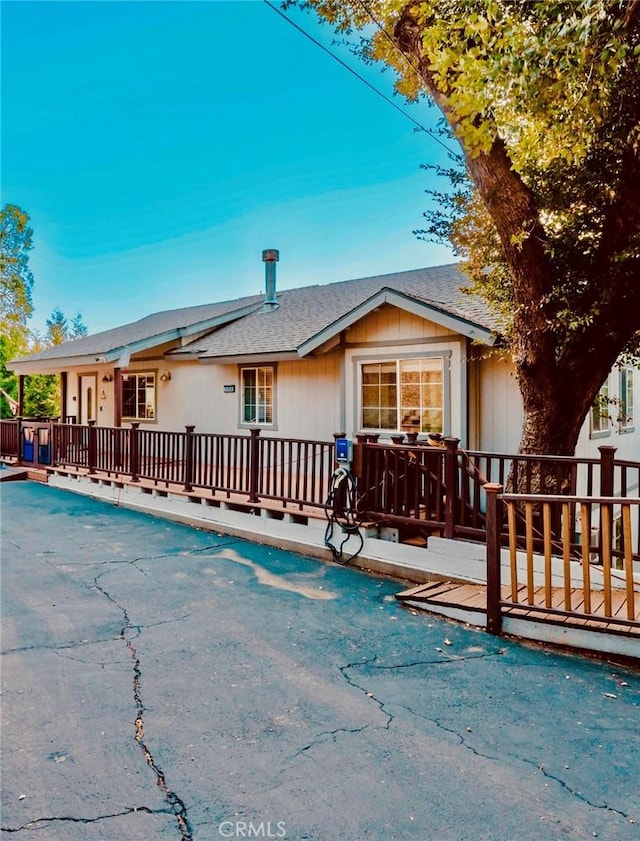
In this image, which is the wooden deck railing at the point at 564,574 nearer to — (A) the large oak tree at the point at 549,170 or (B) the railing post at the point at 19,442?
(A) the large oak tree at the point at 549,170

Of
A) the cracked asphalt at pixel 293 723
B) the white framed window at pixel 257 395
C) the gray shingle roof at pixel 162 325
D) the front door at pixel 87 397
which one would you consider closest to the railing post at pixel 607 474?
the cracked asphalt at pixel 293 723

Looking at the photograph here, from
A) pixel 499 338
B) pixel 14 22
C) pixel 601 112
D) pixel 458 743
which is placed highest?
pixel 14 22

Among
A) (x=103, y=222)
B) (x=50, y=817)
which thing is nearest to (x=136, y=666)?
(x=50, y=817)

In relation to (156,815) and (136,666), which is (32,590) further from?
(156,815)

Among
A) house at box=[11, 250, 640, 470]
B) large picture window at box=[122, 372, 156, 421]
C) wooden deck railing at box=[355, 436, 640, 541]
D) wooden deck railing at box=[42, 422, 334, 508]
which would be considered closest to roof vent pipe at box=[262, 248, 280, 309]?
house at box=[11, 250, 640, 470]

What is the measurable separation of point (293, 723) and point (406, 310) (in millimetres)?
6526

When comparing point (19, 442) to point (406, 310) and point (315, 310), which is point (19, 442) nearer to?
point (315, 310)

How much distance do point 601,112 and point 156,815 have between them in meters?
6.22

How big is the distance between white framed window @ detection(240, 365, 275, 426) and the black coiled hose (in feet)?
16.8

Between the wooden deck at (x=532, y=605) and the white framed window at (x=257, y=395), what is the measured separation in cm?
682

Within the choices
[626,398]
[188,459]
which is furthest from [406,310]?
[626,398]

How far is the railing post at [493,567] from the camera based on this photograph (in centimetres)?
423

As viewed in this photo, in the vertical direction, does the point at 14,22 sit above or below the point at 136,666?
above

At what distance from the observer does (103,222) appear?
33000mm
